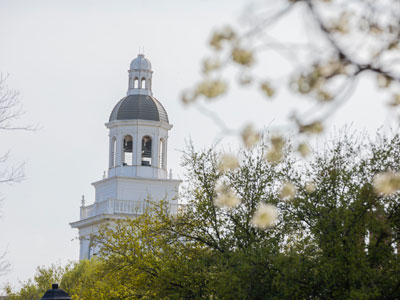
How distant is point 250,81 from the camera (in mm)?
8242

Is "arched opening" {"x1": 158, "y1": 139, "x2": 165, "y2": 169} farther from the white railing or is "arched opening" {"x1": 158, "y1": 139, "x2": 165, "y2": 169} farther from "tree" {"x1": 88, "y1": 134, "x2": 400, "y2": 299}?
"tree" {"x1": 88, "y1": 134, "x2": 400, "y2": 299}

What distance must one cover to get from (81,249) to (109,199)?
226 inches

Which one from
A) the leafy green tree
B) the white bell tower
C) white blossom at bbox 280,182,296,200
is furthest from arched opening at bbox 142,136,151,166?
white blossom at bbox 280,182,296,200

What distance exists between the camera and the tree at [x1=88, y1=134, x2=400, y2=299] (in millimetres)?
23891

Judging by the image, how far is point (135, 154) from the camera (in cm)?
5922

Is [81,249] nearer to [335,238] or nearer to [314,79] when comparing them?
[335,238]

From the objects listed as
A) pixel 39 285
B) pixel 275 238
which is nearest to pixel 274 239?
pixel 275 238

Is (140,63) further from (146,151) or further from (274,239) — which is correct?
(274,239)

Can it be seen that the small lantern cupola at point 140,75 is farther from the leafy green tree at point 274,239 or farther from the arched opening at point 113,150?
the leafy green tree at point 274,239

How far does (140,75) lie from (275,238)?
34.1 meters

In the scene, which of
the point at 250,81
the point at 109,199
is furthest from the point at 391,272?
the point at 109,199

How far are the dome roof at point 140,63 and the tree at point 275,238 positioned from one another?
27345 mm

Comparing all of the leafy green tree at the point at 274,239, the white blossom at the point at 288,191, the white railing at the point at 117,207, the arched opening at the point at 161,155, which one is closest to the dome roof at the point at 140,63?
the arched opening at the point at 161,155

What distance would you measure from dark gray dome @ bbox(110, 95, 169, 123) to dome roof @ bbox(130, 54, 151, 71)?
1884 millimetres
